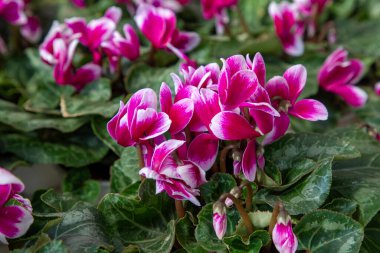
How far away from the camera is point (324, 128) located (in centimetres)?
147

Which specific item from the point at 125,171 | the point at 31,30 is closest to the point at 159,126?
the point at 125,171

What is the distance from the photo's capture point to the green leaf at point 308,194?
88 centimetres

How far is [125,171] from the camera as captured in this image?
3.47 ft

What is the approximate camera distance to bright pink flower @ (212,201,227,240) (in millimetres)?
804

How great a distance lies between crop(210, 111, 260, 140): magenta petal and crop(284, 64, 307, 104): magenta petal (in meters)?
0.11

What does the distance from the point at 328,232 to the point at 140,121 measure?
32 cm

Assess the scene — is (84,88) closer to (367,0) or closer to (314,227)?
(314,227)

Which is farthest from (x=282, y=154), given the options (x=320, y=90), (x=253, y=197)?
(x=320, y=90)

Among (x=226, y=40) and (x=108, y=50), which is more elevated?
(x=108, y=50)

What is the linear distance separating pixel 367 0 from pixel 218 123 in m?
1.46

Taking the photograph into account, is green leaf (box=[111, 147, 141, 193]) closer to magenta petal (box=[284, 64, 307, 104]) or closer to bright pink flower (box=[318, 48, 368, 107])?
magenta petal (box=[284, 64, 307, 104])

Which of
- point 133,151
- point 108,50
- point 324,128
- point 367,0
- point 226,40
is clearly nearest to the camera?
point 133,151

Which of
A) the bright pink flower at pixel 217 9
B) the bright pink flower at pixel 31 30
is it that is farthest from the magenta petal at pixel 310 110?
the bright pink flower at pixel 31 30

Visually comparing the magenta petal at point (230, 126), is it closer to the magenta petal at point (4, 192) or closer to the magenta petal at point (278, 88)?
the magenta petal at point (278, 88)
